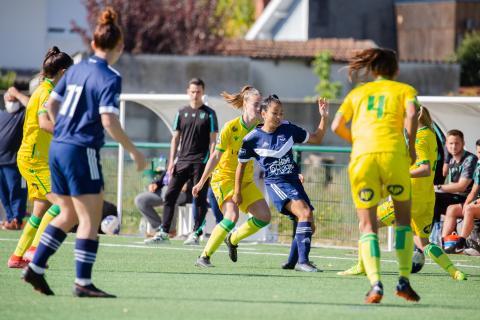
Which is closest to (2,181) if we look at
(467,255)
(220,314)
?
(467,255)

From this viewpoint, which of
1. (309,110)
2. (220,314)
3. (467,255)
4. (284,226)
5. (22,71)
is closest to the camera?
(220,314)

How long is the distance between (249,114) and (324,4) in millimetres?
32886

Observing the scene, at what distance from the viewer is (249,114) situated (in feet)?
41.9

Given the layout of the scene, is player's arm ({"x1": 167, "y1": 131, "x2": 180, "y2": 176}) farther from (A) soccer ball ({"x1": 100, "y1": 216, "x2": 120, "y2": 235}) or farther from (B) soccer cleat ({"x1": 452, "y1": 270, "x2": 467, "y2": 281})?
(B) soccer cleat ({"x1": 452, "y1": 270, "x2": 467, "y2": 281})

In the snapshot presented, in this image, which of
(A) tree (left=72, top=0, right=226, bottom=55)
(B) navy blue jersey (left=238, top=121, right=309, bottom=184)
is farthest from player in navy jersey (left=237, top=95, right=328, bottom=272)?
(A) tree (left=72, top=0, right=226, bottom=55)

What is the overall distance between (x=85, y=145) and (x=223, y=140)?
381 centimetres

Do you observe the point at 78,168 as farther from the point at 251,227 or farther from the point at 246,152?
the point at 251,227

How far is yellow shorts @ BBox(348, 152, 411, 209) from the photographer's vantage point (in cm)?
898

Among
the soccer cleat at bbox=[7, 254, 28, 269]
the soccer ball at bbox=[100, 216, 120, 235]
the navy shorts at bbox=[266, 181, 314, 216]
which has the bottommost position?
the soccer ball at bbox=[100, 216, 120, 235]

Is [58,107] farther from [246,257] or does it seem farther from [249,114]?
[246,257]

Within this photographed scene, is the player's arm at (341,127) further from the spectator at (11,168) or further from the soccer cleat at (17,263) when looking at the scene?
the spectator at (11,168)

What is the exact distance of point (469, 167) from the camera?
49.2 feet

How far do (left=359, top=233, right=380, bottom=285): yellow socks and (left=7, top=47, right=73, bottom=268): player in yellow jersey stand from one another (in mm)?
3327

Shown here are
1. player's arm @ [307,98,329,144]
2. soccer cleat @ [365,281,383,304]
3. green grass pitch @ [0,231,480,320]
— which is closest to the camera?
green grass pitch @ [0,231,480,320]
